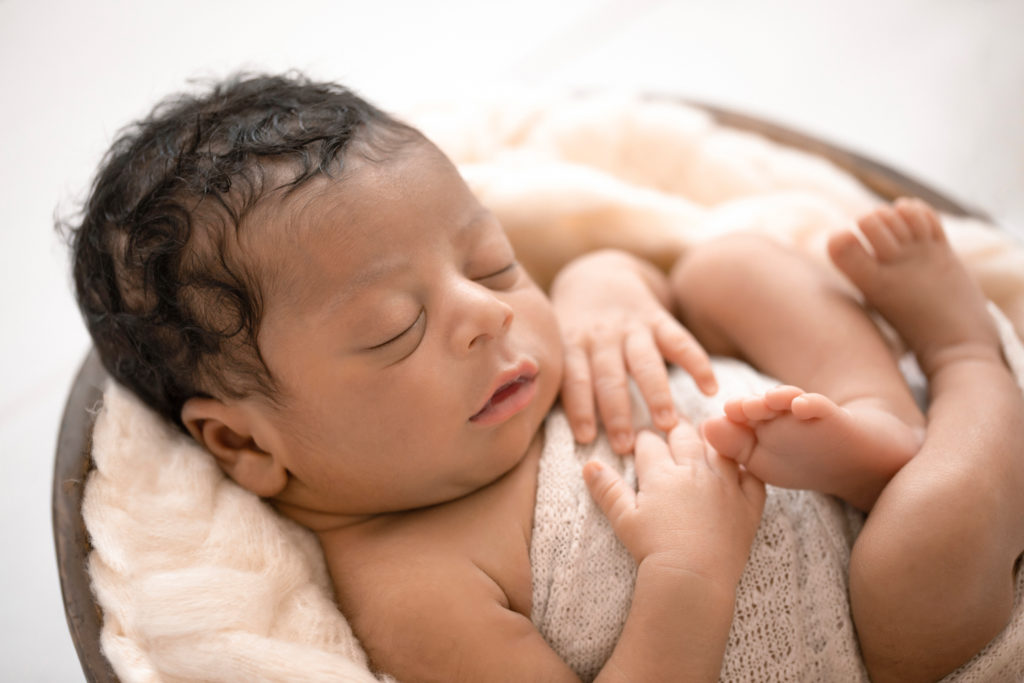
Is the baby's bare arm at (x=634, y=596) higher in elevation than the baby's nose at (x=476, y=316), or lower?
lower

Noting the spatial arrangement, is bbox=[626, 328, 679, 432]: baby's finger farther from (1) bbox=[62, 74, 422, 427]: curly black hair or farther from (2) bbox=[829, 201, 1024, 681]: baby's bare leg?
(1) bbox=[62, 74, 422, 427]: curly black hair

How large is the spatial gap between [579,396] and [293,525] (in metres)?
0.37

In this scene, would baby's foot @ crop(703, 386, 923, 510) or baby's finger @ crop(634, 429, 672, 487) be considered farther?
baby's finger @ crop(634, 429, 672, 487)

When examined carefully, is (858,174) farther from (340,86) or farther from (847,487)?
(340,86)

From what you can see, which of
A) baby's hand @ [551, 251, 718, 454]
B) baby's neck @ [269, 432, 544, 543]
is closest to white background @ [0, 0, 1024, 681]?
baby's hand @ [551, 251, 718, 454]

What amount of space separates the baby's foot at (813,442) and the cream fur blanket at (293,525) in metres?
0.16

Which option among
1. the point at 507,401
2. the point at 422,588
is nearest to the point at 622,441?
the point at 507,401

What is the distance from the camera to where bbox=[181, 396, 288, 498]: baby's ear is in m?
0.94

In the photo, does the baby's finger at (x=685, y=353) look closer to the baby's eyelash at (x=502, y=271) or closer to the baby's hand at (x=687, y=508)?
the baby's hand at (x=687, y=508)

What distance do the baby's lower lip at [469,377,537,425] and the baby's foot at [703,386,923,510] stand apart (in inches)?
7.6

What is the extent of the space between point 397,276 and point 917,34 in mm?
1883

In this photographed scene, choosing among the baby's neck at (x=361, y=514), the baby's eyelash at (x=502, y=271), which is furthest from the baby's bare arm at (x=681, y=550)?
the baby's eyelash at (x=502, y=271)

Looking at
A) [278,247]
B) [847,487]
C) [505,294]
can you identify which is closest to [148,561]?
[278,247]

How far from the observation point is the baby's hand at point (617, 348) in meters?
1.02
